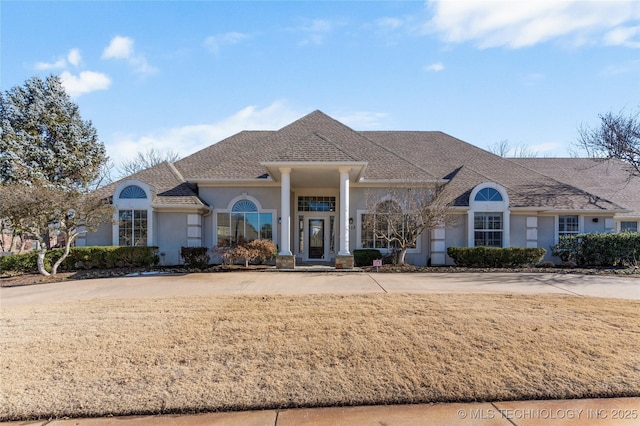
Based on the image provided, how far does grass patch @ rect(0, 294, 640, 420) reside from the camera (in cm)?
431

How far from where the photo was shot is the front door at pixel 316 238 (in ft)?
61.3

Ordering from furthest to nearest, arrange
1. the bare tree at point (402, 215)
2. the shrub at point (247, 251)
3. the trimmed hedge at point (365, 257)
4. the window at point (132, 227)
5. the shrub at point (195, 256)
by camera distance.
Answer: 1. the window at point (132, 227)
2. the trimmed hedge at point (365, 257)
3. the shrub at point (195, 256)
4. the bare tree at point (402, 215)
5. the shrub at point (247, 251)

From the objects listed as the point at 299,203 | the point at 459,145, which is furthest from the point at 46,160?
the point at 459,145

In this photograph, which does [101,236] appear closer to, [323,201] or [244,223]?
[244,223]

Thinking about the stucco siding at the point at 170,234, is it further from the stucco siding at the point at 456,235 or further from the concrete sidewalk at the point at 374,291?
the stucco siding at the point at 456,235

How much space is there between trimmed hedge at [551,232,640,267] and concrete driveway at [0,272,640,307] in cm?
347

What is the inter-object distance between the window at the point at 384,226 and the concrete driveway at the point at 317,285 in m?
2.77

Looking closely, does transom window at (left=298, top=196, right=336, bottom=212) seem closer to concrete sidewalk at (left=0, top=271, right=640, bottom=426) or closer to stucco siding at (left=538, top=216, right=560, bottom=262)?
concrete sidewalk at (left=0, top=271, right=640, bottom=426)

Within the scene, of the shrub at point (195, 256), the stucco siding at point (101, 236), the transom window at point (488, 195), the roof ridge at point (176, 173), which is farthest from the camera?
the roof ridge at point (176, 173)

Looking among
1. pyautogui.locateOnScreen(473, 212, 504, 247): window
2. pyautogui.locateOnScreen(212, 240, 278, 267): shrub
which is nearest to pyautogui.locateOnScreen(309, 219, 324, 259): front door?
pyautogui.locateOnScreen(212, 240, 278, 267): shrub

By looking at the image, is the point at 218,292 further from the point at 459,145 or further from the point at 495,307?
the point at 459,145

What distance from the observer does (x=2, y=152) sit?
67.3ft

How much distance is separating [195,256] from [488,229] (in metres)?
13.4

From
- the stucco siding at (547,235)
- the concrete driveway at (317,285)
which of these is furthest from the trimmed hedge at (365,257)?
the stucco siding at (547,235)
